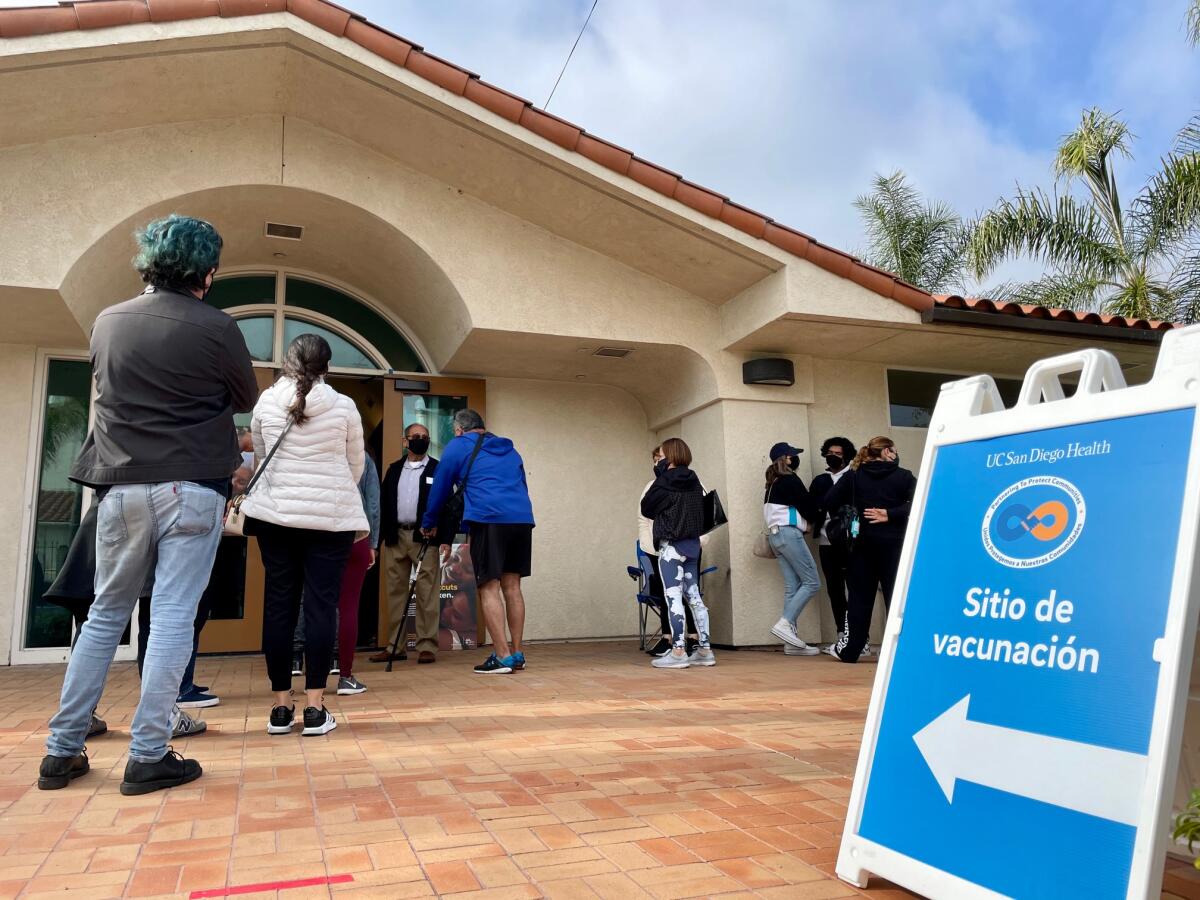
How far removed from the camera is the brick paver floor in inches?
86.7

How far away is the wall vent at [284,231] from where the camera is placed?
304 inches

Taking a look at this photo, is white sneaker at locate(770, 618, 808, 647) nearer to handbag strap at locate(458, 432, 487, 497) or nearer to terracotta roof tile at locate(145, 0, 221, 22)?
handbag strap at locate(458, 432, 487, 497)

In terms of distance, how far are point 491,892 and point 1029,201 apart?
1924 centimetres

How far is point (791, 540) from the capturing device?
7.61 meters

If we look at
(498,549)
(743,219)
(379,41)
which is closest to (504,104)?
(379,41)

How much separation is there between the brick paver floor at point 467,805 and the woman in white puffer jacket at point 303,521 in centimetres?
35

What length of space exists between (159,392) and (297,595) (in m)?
1.35

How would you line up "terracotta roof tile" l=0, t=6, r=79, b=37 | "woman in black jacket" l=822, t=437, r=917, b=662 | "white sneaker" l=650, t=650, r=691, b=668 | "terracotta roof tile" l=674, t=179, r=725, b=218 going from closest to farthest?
"terracotta roof tile" l=0, t=6, r=79, b=37, "white sneaker" l=650, t=650, r=691, b=668, "woman in black jacket" l=822, t=437, r=917, b=662, "terracotta roof tile" l=674, t=179, r=725, b=218

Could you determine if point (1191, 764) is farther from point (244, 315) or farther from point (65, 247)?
point (244, 315)

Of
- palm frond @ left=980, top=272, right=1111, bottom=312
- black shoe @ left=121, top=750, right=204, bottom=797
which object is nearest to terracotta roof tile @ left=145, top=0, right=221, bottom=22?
black shoe @ left=121, top=750, right=204, bottom=797

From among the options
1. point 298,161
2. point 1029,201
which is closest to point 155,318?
point 298,161

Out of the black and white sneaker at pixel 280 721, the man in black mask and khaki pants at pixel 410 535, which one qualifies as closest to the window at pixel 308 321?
the man in black mask and khaki pants at pixel 410 535

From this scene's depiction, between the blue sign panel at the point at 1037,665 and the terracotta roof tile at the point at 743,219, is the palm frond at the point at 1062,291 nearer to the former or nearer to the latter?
the terracotta roof tile at the point at 743,219

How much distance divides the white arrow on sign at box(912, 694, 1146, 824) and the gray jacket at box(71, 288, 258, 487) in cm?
260
